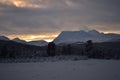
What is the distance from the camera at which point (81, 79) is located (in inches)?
1016

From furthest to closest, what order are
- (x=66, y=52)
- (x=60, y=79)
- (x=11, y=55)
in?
(x=66, y=52) → (x=11, y=55) → (x=60, y=79)

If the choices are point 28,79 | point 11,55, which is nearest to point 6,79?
point 28,79

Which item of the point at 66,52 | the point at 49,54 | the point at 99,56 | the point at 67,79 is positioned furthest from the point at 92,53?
the point at 67,79

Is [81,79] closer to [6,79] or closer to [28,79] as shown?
[28,79]

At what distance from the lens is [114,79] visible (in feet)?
79.7

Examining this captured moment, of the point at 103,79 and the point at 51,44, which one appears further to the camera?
the point at 51,44

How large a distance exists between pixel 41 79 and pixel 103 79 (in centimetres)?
722

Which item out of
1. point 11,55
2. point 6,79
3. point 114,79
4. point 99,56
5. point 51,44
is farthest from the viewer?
point 51,44

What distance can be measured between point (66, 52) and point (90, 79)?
103 m

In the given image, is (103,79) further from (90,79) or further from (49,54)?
(49,54)

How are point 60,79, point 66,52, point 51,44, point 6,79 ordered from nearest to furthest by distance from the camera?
1. point 60,79
2. point 6,79
3. point 51,44
4. point 66,52

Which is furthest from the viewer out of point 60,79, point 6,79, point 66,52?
point 66,52

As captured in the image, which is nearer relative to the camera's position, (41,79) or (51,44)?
(41,79)

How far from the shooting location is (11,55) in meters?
102
